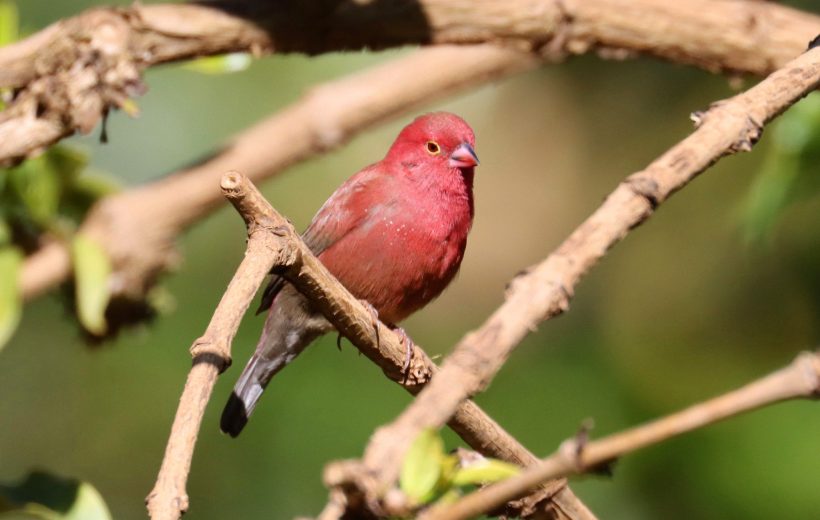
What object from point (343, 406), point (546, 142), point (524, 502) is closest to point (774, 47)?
point (524, 502)

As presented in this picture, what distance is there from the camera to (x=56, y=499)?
3006 millimetres

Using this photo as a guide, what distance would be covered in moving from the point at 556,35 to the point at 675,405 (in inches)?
102

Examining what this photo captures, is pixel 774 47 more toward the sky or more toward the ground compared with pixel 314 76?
more toward the ground

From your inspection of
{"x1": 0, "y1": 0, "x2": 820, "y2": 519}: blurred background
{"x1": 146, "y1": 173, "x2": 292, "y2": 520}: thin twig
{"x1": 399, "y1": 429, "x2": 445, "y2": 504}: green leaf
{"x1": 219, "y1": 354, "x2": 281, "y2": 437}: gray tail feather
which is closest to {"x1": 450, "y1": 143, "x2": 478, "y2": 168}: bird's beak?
{"x1": 0, "y1": 0, "x2": 820, "y2": 519}: blurred background

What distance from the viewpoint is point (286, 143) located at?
4.75 metres

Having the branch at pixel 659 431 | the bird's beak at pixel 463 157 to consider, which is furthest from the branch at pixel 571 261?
the bird's beak at pixel 463 157

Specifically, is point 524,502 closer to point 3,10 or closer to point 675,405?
point 3,10

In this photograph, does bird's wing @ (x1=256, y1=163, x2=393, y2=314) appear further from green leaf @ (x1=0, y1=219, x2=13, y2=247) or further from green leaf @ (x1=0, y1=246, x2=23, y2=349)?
green leaf @ (x1=0, y1=219, x2=13, y2=247)

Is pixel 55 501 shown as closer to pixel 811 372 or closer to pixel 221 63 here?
pixel 221 63

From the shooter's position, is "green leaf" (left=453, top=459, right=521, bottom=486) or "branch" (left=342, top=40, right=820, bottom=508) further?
"green leaf" (left=453, top=459, right=521, bottom=486)

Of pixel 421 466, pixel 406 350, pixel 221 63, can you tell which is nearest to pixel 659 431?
pixel 421 466

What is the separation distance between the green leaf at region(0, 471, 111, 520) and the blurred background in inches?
Answer: 77.8

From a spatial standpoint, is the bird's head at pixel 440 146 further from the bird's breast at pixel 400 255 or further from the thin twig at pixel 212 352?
the thin twig at pixel 212 352

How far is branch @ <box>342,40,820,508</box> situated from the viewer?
169cm
